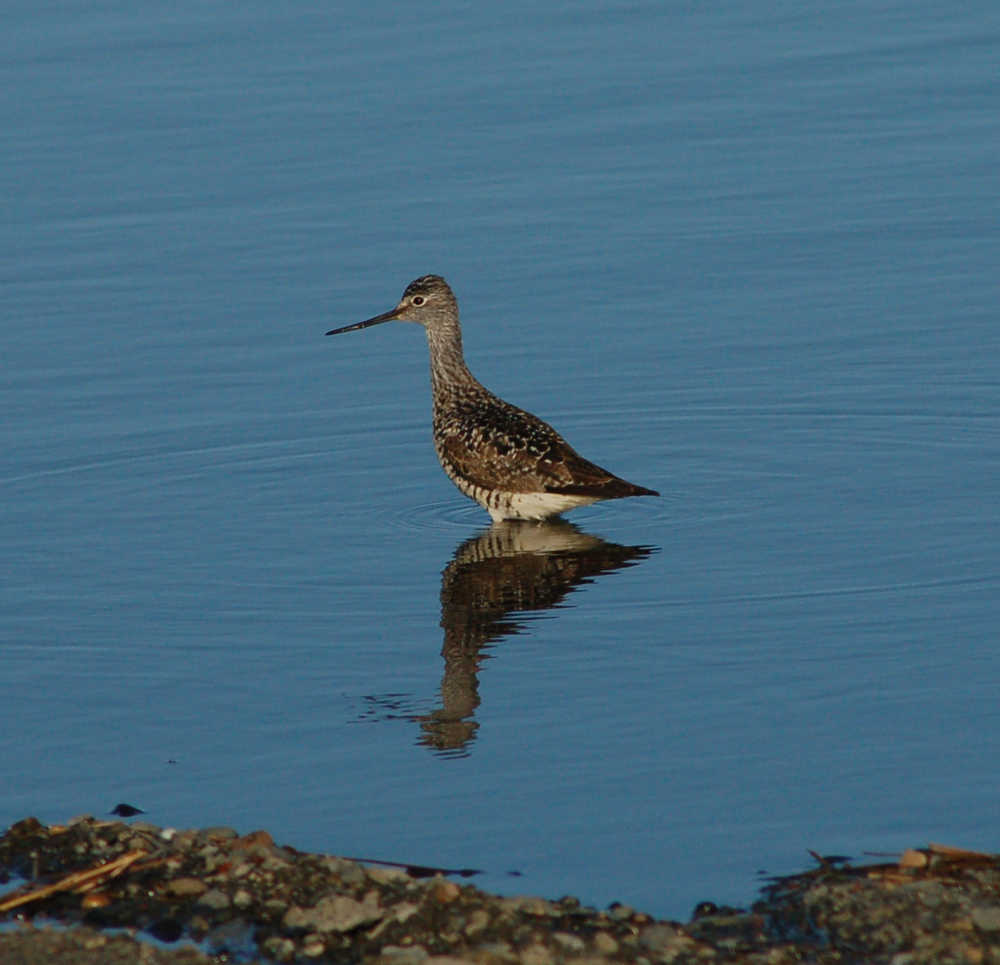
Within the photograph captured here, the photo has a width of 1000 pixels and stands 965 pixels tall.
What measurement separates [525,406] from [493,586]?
119 inches

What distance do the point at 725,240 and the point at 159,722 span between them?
8816mm

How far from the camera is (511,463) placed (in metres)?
13.1

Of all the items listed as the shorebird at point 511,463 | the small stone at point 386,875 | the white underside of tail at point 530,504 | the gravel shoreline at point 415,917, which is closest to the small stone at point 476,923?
the gravel shoreline at point 415,917

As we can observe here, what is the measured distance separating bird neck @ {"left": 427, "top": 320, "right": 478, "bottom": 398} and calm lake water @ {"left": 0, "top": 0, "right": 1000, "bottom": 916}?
49cm

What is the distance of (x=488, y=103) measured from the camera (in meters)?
20.1

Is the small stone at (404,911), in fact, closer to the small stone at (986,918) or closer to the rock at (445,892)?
the rock at (445,892)

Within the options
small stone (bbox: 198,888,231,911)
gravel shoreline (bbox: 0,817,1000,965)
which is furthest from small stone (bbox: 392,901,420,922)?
small stone (bbox: 198,888,231,911)

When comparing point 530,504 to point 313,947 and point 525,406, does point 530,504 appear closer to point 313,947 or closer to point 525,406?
point 525,406

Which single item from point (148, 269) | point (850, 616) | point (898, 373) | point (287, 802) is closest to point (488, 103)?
point (148, 269)

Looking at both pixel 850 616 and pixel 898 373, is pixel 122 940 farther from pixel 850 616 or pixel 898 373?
pixel 898 373

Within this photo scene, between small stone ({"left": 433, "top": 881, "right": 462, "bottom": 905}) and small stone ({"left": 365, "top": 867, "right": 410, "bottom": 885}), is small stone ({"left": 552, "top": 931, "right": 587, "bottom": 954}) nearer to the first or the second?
small stone ({"left": 433, "top": 881, "right": 462, "bottom": 905})

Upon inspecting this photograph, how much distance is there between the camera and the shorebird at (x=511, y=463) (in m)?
13.0

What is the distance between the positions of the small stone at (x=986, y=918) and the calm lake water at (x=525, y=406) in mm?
816

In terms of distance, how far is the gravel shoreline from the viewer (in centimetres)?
695
